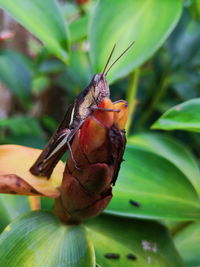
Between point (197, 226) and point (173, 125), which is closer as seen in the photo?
point (173, 125)

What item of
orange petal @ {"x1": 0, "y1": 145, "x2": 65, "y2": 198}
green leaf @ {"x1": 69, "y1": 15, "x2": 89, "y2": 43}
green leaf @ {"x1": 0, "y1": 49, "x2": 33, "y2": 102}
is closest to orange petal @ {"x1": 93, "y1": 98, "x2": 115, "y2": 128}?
orange petal @ {"x1": 0, "y1": 145, "x2": 65, "y2": 198}

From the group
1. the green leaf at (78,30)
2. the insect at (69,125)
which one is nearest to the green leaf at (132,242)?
the insect at (69,125)

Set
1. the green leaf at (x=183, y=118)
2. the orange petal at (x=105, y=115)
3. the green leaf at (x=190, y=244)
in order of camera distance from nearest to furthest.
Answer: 1. the orange petal at (x=105, y=115)
2. the green leaf at (x=183, y=118)
3. the green leaf at (x=190, y=244)

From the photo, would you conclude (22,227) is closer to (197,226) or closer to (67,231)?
(67,231)

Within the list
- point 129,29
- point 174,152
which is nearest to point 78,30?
point 129,29

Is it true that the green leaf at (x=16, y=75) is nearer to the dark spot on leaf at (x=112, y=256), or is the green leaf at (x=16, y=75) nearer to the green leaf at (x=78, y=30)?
the green leaf at (x=78, y=30)

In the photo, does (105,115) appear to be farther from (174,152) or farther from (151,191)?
(174,152)

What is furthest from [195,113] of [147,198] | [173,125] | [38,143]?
[38,143]

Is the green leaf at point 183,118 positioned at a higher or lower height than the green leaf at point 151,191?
higher
